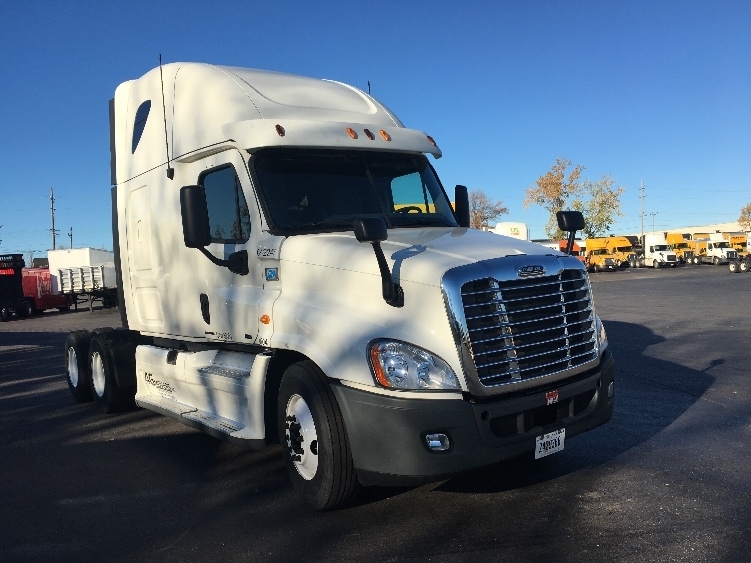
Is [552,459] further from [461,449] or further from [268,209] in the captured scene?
[268,209]

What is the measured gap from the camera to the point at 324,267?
16.0 ft

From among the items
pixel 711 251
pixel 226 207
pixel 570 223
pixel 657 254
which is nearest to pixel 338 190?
pixel 226 207

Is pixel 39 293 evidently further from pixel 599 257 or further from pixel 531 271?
pixel 599 257

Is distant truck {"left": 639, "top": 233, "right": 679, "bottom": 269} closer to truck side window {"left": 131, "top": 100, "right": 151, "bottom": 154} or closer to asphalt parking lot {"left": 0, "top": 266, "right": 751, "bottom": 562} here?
asphalt parking lot {"left": 0, "top": 266, "right": 751, "bottom": 562}

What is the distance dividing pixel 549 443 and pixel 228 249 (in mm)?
2926

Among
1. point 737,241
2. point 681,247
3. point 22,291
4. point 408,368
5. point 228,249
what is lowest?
point 22,291

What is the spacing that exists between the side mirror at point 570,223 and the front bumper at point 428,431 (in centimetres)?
187

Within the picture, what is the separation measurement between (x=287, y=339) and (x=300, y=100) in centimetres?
244

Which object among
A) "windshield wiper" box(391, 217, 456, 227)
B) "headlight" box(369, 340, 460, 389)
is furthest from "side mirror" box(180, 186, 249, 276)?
"headlight" box(369, 340, 460, 389)

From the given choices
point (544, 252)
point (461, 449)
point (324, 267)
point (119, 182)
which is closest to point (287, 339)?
point (324, 267)

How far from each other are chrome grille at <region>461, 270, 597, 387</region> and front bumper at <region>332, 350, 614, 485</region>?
189 mm

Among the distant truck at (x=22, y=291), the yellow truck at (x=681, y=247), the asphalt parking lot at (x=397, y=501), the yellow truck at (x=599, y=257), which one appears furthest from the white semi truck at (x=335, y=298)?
the yellow truck at (x=681, y=247)

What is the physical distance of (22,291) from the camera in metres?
37.3

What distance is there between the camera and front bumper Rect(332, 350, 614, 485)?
165 inches
